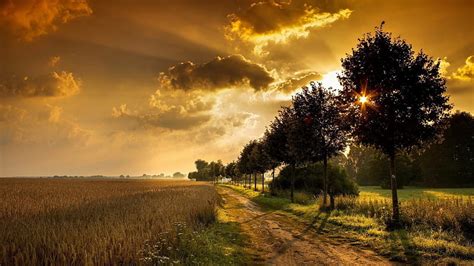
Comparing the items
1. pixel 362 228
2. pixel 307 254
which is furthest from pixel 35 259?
pixel 362 228

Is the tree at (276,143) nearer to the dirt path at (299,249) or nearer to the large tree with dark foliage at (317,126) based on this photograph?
the large tree with dark foliage at (317,126)

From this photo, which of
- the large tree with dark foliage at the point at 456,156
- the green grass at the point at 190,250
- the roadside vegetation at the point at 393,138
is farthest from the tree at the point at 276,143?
the large tree with dark foliage at the point at 456,156

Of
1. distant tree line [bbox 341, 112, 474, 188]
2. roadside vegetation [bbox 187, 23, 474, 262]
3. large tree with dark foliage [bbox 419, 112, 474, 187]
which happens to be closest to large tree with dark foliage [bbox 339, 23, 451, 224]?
roadside vegetation [bbox 187, 23, 474, 262]

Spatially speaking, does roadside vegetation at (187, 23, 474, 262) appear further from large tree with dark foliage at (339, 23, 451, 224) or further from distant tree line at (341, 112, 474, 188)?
distant tree line at (341, 112, 474, 188)

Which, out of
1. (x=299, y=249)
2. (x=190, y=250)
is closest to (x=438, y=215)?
(x=299, y=249)

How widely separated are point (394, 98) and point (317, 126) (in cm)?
1437

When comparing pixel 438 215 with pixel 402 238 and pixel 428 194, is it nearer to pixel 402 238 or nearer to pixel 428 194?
pixel 402 238

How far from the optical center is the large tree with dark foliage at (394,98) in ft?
62.8

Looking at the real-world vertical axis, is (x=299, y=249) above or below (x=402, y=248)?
below

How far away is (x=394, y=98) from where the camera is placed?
1958cm

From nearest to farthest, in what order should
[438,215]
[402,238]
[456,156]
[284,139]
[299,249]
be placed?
[299,249]
[402,238]
[438,215]
[284,139]
[456,156]

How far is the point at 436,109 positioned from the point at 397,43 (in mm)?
4552

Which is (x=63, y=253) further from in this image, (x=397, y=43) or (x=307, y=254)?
(x=397, y=43)

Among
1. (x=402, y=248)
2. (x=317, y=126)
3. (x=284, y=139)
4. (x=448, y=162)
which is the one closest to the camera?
(x=402, y=248)
